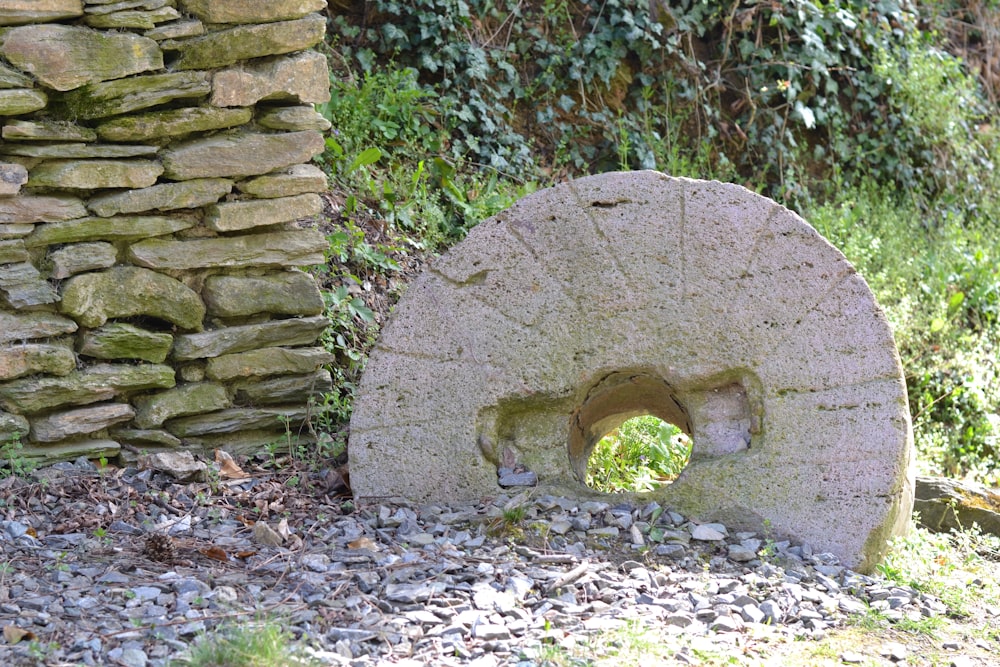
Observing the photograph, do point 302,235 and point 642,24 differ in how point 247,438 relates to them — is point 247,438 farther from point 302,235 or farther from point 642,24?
point 642,24

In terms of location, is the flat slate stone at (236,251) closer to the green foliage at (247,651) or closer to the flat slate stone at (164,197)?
the flat slate stone at (164,197)

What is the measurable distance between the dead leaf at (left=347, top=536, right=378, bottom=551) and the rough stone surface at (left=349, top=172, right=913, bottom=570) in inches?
13.2

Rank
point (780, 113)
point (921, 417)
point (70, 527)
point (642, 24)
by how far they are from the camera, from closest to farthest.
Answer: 1. point (70, 527)
2. point (921, 417)
3. point (642, 24)
4. point (780, 113)

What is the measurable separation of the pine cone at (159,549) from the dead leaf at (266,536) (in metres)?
0.25

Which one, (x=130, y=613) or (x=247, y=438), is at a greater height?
(x=247, y=438)

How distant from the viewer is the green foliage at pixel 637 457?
4281 millimetres

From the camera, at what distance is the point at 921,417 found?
515 cm

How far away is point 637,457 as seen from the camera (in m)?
4.45

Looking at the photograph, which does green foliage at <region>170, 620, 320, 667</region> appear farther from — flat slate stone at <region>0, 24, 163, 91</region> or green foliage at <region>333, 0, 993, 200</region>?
green foliage at <region>333, 0, 993, 200</region>

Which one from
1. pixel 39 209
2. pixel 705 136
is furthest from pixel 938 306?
pixel 39 209

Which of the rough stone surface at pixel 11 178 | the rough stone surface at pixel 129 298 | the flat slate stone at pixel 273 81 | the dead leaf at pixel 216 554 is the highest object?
the flat slate stone at pixel 273 81

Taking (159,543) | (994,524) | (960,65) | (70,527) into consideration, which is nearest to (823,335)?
(994,524)

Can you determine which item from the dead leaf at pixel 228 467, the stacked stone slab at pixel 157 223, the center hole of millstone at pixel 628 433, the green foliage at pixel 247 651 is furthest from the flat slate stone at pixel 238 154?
the green foliage at pixel 247 651

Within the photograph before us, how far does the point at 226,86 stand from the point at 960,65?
5600 mm
